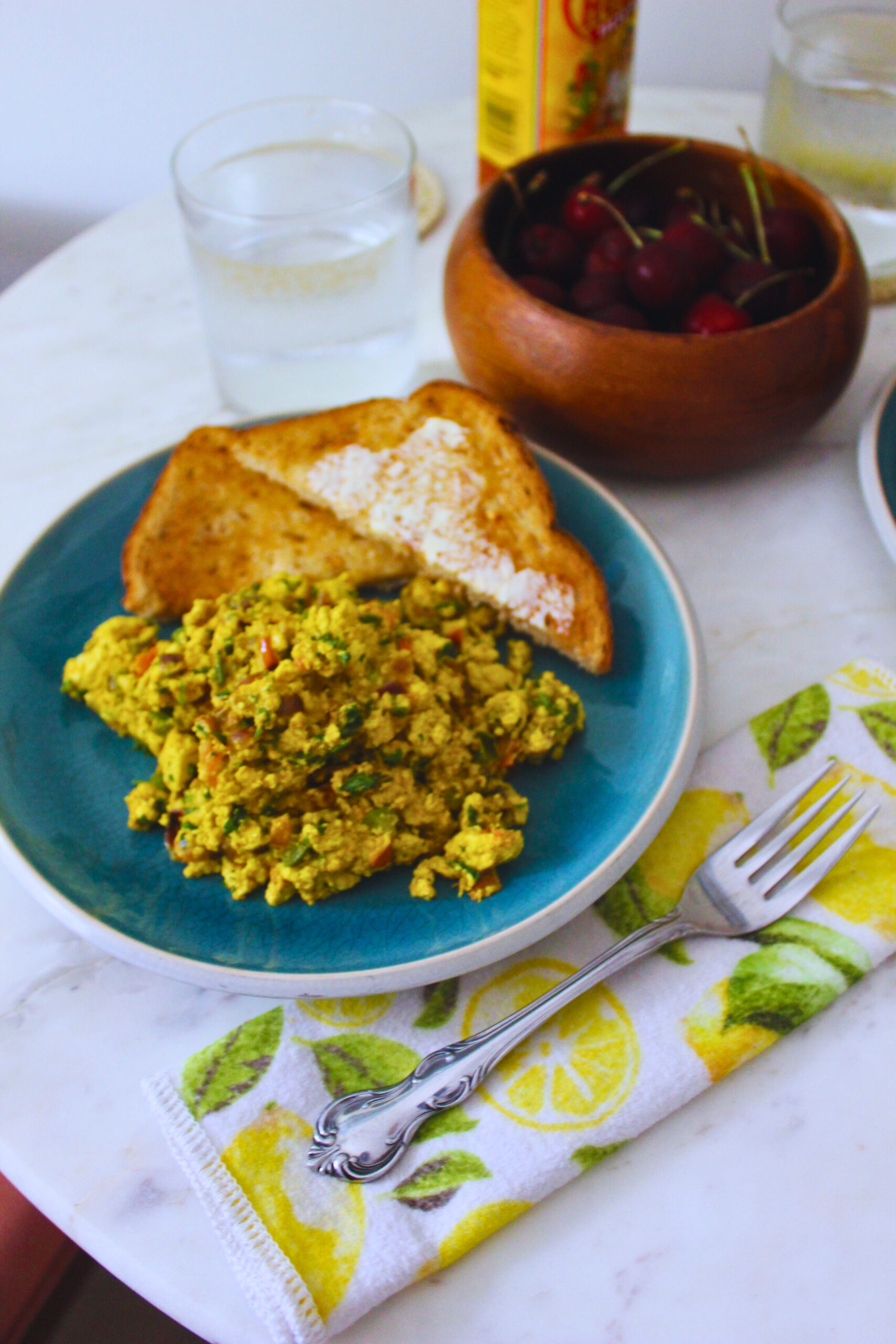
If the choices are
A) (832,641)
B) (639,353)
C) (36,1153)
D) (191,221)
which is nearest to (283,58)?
(191,221)

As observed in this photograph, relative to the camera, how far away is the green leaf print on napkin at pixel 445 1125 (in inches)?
34.3

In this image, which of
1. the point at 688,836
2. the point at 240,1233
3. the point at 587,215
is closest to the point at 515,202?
the point at 587,215

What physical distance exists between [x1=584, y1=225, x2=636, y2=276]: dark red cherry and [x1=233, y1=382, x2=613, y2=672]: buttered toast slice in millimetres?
244

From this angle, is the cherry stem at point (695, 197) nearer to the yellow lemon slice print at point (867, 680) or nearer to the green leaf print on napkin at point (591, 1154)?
the yellow lemon slice print at point (867, 680)

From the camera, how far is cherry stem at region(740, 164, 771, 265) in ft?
4.65

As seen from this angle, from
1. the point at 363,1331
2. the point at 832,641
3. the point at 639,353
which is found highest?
the point at 639,353

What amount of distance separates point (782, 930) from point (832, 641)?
1.50 ft

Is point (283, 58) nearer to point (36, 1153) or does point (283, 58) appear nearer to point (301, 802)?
point (301, 802)

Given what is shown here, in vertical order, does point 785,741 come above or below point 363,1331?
above

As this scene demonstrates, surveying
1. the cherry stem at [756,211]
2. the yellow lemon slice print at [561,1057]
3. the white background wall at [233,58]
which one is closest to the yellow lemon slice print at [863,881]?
the yellow lemon slice print at [561,1057]

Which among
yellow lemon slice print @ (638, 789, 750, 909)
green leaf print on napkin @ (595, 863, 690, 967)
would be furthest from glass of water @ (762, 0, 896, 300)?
green leaf print on napkin @ (595, 863, 690, 967)

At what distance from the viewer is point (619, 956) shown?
944 millimetres

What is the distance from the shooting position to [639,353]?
1275 mm

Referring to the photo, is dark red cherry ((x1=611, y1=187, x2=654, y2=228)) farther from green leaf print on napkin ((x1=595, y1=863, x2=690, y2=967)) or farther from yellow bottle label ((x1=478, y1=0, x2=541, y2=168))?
green leaf print on napkin ((x1=595, y1=863, x2=690, y2=967))
